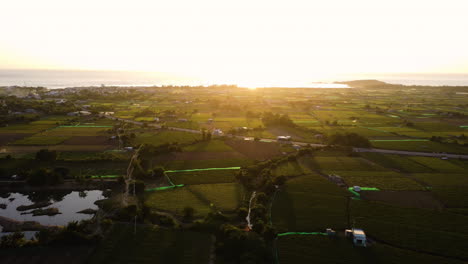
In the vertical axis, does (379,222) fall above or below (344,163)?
below

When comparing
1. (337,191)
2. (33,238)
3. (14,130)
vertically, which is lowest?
(33,238)

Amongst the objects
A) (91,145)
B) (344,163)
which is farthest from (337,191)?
(91,145)

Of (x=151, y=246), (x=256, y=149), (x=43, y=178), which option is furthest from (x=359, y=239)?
(x=43, y=178)

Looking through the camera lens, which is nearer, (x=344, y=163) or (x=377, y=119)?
(x=344, y=163)

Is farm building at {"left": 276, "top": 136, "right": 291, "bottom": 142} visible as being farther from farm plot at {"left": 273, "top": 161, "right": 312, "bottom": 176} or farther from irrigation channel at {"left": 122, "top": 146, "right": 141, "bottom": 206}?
irrigation channel at {"left": 122, "top": 146, "right": 141, "bottom": 206}

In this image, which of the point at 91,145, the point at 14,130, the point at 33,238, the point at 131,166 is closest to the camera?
the point at 33,238

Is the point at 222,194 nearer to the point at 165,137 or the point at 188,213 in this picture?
the point at 188,213

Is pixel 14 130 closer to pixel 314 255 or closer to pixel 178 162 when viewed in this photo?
pixel 178 162
